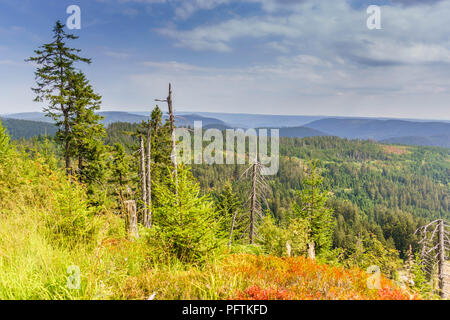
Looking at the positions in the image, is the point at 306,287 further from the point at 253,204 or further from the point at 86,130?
the point at 86,130

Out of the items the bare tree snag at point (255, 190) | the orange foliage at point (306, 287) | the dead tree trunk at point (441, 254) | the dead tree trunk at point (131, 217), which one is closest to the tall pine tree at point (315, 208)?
the bare tree snag at point (255, 190)

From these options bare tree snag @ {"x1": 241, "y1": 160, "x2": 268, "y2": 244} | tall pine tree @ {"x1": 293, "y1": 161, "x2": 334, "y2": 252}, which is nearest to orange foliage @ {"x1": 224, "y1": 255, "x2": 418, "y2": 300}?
bare tree snag @ {"x1": 241, "y1": 160, "x2": 268, "y2": 244}

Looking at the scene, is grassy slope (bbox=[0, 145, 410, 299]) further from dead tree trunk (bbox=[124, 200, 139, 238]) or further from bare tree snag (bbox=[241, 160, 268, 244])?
Result: bare tree snag (bbox=[241, 160, 268, 244])

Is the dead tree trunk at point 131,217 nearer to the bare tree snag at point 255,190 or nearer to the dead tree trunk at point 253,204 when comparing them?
the bare tree snag at point 255,190

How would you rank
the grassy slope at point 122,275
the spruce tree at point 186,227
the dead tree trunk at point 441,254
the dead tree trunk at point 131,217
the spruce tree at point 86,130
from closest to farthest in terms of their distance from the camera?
the grassy slope at point 122,275 < the spruce tree at point 186,227 < the dead tree trunk at point 131,217 < the dead tree trunk at point 441,254 < the spruce tree at point 86,130

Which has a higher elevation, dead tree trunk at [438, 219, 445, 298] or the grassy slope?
the grassy slope

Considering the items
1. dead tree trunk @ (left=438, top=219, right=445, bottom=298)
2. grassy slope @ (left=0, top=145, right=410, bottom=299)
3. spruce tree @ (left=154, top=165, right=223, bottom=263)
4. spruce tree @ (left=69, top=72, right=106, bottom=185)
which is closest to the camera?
grassy slope @ (left=0, top=145, right=410, bottom=299)

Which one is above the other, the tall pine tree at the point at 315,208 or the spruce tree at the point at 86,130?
the spruce tree at the point at 86,130

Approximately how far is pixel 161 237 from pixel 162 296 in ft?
5.25

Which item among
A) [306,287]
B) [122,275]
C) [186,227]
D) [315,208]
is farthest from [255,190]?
[122,275]

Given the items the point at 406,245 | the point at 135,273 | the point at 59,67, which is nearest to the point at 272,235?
the point at 135,273

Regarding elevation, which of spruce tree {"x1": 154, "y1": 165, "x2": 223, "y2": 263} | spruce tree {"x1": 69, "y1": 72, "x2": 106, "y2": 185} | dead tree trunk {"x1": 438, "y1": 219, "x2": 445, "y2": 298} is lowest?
dead tree trunk {"x1": 438, "y1": 219, "x2": 445, "y2": 298}

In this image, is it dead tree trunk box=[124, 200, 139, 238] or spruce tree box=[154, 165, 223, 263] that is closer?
spruce tree box=[154, 165, 223, 263]
